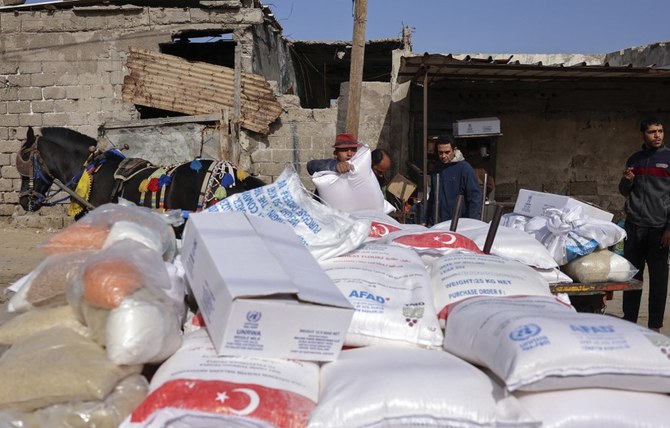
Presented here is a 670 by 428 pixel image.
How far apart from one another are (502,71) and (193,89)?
476 cm

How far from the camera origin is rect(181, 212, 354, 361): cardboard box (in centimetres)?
186

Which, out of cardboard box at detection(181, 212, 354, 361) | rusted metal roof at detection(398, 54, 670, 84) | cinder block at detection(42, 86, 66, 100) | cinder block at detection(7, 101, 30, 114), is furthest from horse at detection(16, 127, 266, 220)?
cinder block at detection(7, 101, 30, 114)

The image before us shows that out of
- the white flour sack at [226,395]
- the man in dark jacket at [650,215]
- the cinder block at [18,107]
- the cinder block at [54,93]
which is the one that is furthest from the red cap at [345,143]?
the cinder block at [18,107]

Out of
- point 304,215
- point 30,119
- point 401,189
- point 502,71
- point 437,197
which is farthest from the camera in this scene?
point 30,119

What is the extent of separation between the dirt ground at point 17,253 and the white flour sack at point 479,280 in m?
4.60

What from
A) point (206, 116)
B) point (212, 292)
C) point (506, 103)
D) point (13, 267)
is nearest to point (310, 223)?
point (212, 292)

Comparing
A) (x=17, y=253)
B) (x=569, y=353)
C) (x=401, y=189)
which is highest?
(x=569, y=353)

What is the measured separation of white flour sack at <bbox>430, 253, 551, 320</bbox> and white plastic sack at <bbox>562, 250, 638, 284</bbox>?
0.96m

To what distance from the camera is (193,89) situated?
9.24 m

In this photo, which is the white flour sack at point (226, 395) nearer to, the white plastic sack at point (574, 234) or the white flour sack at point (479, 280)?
the white flour sack at point (479, 280)

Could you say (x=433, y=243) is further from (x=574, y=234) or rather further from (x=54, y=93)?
(x=54, y=93)

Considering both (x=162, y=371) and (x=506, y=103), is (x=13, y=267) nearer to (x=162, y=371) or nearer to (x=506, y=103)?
(x=162, y=371)

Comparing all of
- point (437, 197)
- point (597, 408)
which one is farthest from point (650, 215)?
point (597, 408)

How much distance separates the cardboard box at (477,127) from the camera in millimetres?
8531
